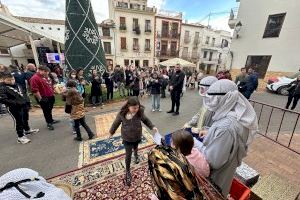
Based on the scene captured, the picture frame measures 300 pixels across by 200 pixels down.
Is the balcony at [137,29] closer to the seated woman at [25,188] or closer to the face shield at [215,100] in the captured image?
the face shield at [215,100]

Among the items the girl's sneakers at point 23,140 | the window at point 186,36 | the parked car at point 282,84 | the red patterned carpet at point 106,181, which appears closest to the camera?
the red patterned carpet at point 106,181

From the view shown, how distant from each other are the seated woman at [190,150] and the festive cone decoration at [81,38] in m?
7.93

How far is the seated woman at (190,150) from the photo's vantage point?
5.43 feet

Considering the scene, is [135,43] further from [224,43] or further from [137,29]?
[224,43]

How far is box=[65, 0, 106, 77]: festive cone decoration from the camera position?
769 cm

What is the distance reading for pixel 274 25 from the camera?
39.0 feet

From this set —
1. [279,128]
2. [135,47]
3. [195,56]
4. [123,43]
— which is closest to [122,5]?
[123,43]

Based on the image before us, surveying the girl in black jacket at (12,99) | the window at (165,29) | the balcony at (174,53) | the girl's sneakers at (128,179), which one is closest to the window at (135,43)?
the window at (165,29)

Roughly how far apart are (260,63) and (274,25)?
282cm

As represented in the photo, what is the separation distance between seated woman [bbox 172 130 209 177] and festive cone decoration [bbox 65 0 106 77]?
26.0 feet

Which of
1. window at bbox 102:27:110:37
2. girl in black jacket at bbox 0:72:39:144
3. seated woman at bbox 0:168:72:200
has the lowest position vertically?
girl in black jacket at bbox 0:72:39:144

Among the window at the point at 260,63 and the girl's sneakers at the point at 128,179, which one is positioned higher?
the window at the point at 260,63

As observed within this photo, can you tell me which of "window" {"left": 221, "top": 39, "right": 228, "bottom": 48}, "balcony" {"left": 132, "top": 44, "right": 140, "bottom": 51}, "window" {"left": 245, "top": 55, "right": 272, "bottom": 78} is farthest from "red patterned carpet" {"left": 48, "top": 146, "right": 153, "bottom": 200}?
"window" {"left": 221, "top": 39, "right": 228, "bottom": 48}

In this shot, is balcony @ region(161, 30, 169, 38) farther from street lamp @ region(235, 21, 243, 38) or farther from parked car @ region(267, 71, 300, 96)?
parked car @ region(267, 71, 300, 96)
